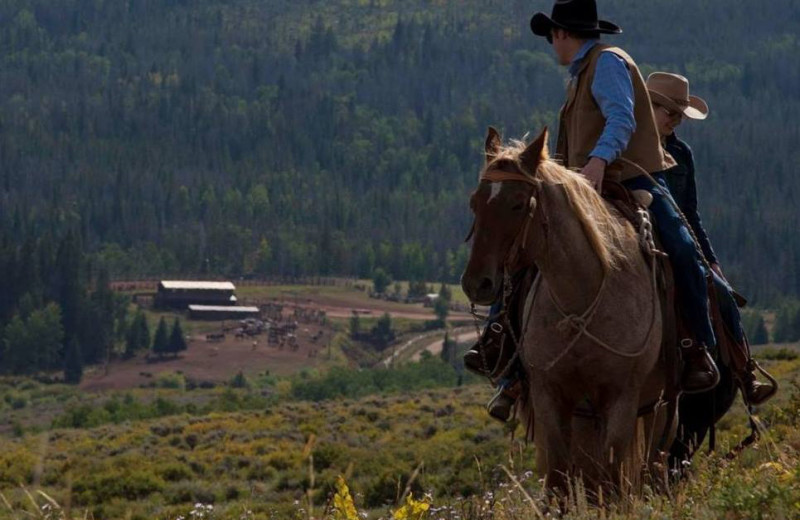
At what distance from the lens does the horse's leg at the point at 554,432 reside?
965cm

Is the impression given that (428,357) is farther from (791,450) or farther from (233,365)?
(791,450)

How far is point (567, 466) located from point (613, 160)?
1.98 metres

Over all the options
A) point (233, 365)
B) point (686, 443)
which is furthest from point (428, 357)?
point (686, 443)

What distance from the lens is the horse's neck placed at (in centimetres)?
959

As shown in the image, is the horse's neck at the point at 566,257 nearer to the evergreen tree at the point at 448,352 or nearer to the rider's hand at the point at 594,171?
the rider's hand at the point at 594,171

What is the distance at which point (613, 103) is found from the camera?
10320 mm

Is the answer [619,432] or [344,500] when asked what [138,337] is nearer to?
[619,432]

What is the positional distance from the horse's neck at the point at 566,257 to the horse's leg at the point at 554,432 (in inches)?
20.9

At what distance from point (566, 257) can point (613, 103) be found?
3.97 feet

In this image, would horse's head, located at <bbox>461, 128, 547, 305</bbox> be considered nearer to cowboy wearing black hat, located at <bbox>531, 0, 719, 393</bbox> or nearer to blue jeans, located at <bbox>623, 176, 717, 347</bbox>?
cowboy wearing black hat, located at <bbox>531, 0, 719, 393</bbox>

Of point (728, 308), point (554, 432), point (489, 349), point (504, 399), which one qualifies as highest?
point (728, 308)

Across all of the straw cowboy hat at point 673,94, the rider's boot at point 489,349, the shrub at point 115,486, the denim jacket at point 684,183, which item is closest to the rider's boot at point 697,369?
the rider's boot at point 489,349

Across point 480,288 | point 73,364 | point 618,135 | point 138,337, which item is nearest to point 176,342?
point 138,337

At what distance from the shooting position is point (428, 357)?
516 ft
